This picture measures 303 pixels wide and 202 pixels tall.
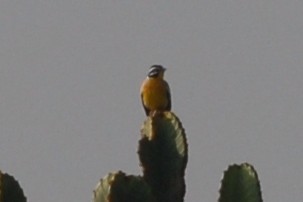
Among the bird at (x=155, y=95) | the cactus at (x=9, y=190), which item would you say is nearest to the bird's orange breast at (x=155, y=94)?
the bird at (x=155, y=95)

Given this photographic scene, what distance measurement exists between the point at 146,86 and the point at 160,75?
0.93 m

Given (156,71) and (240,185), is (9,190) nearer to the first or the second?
(240,185)

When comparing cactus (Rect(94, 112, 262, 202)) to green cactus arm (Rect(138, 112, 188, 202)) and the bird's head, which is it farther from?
the bird's head

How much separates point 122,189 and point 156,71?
10.0 meters

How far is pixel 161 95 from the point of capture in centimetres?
1664

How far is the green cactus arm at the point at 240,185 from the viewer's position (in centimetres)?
841

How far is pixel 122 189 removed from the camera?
8.11m

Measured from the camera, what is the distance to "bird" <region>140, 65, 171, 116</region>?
1647 cm

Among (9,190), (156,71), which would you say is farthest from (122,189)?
(156,71)

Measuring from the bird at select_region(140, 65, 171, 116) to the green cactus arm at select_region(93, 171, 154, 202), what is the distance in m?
7.86

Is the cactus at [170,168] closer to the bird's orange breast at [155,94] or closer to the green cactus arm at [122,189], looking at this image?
the green cactus arm at [122,189]

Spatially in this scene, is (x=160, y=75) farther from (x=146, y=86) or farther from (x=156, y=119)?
(x=156, y=119)

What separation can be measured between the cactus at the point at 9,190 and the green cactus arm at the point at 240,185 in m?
1.36

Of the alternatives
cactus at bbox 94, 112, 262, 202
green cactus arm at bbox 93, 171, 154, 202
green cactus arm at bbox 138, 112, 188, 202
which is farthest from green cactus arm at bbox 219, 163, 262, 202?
green cactus arm at bbox 93, 171, 154, 202
